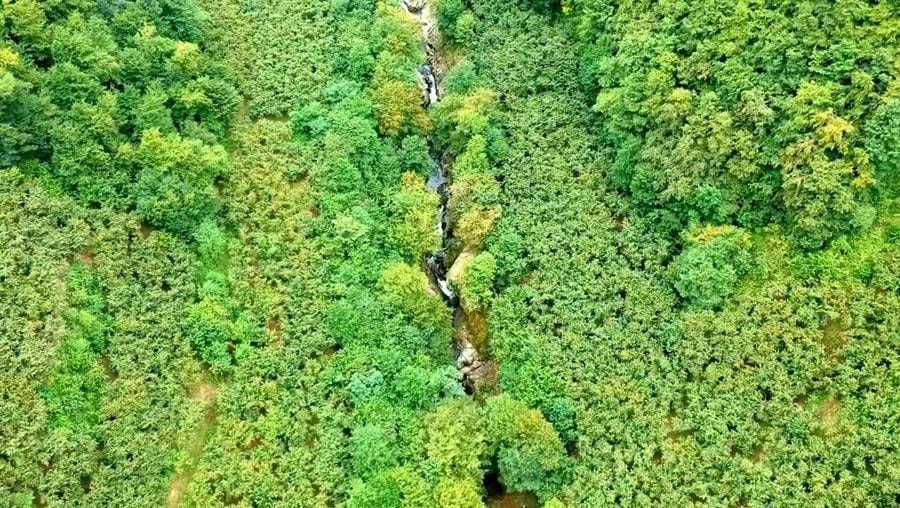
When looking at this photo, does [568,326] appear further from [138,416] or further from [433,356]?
[138,416]

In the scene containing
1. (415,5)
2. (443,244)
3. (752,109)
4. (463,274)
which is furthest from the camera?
(415,5)

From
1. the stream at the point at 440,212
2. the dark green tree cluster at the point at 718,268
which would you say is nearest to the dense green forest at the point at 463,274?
the dark green tree cluster at the point at 718,268

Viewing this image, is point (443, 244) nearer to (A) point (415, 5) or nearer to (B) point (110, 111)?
(A) point (415, 5)

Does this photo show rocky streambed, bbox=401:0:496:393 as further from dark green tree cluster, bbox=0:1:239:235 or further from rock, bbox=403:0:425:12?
dark green tree cluster, bbox=0:1:239:235

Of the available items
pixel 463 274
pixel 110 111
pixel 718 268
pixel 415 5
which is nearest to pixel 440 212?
pixel 463 274

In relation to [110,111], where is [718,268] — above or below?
above

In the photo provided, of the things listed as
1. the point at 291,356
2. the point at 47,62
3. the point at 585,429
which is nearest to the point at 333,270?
the point at 291,356
